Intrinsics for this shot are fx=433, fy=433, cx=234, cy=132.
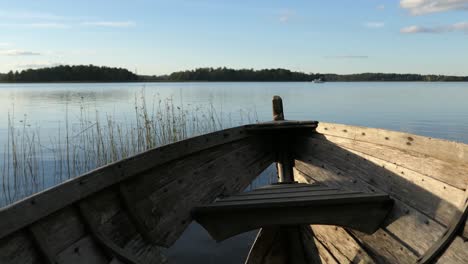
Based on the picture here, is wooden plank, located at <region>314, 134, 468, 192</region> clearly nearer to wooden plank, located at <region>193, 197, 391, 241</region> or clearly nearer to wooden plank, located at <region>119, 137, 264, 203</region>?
wooden plank, located at <region>193, 197, 391, 241</region>

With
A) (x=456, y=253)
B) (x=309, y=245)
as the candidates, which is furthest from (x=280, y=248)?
(x=456, y=253)

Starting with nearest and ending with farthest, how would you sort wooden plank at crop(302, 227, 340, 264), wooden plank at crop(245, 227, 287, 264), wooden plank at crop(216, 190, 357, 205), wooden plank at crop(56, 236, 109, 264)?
wooden plank at crop(56, 236, 109, 264) → wooden plank at crop(216, 190, 357, 205) → wooden plank at crop(302, 227, 340, 264) → wooden plank at crop(245, 227, 287, 264)

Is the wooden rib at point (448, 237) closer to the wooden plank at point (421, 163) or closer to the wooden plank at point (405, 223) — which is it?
the wooden plank at point (405, 223)

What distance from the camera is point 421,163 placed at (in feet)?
10.2

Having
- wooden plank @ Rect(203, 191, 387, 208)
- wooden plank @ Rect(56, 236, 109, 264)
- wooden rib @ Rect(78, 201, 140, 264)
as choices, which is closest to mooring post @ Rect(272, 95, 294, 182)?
wooden plank @ Rect(203, 191, 387, 208)

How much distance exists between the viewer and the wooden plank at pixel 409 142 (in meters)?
2.79

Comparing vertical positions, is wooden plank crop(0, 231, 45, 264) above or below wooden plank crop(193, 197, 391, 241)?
above

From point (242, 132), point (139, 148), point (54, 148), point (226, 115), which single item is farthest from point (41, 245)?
point (226, 115)

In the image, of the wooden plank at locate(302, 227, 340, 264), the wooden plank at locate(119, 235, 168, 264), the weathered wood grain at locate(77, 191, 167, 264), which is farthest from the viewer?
the wooden plank at locate(302, 227, 340, 264)

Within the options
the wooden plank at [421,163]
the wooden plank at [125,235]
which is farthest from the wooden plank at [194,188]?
the wooden plank at [421,163]

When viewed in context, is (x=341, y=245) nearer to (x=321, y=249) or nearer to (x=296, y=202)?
(x=321, y=249)

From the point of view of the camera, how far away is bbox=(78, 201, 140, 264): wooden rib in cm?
243

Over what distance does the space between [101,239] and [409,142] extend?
2297 millimetres

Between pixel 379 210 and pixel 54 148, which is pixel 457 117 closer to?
pixel 54 148
